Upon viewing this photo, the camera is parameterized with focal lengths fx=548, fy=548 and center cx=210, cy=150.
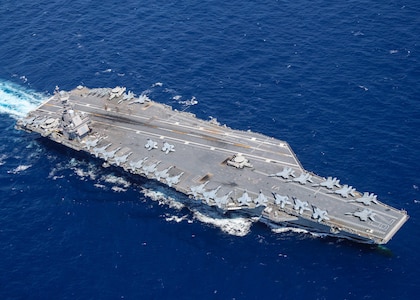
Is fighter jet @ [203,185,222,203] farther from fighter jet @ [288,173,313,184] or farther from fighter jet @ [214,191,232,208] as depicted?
fighter jet @ [288,173,313,184]

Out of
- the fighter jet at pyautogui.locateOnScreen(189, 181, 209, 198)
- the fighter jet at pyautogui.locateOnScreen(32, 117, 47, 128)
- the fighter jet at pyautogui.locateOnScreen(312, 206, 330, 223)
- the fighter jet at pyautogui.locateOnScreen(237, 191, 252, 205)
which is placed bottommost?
the fighter jet at pyautogui.locateOnScreen(312, 206, 330, 223)

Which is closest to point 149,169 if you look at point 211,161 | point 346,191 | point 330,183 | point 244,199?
point 211,161

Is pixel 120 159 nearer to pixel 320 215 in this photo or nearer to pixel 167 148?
pixel 167 148

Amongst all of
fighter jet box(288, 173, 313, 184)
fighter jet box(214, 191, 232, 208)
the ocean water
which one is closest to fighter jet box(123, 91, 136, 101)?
the ocean water

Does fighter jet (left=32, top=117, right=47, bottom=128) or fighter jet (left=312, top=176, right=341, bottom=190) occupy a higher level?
fighter jet (left=32, top=117, right=47, bottom=128)

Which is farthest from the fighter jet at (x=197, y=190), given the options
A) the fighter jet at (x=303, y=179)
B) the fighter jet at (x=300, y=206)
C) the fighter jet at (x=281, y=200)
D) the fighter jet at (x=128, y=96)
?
the fighter jet at (x=128, y=96)

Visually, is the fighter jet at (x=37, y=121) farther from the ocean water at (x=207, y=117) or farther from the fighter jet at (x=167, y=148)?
the fighter jet at (x=167, y=148)
